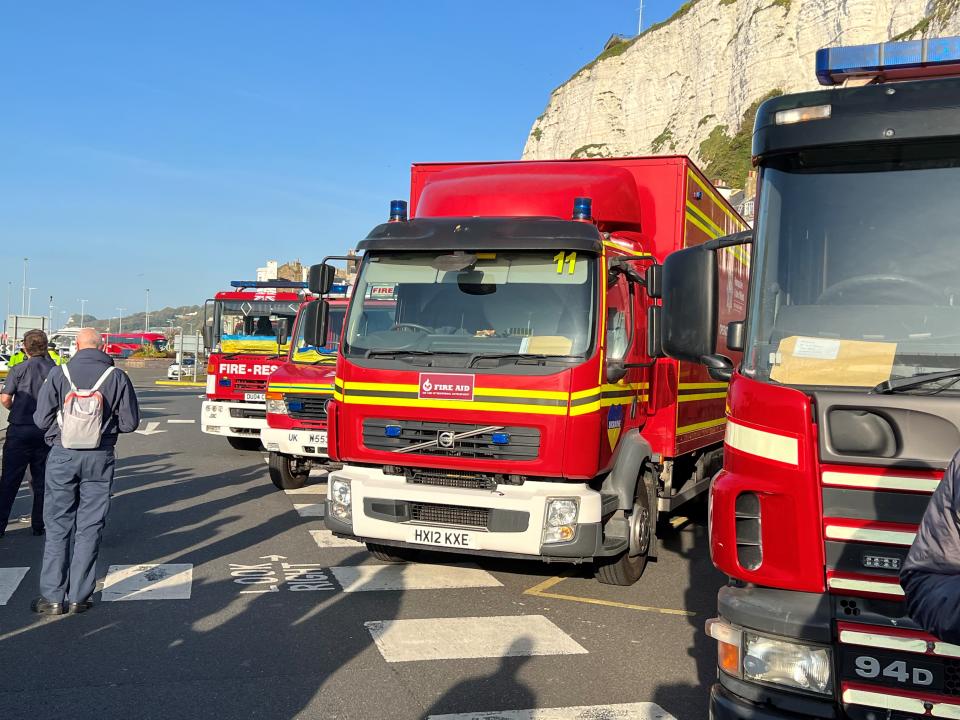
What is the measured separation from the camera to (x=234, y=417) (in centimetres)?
1482

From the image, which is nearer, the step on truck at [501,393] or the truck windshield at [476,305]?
the step on truck at [501,393]

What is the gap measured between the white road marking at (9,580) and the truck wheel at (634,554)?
4.19m

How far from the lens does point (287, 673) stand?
550cm

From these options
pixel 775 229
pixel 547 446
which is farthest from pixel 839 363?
pixel 547 446

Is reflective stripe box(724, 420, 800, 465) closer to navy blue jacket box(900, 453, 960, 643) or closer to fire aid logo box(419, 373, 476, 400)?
navy blue jacket box(900, 453, 960, 643)

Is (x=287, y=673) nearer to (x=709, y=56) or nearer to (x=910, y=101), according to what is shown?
(x=910, y=101)

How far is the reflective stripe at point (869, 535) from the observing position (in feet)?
11.8

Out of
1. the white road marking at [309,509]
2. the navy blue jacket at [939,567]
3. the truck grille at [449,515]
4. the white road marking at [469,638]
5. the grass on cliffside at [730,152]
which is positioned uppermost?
the grass on cliffside at [730,152]

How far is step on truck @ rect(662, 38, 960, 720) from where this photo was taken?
141 inches

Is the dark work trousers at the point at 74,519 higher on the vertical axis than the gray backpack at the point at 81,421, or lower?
lower

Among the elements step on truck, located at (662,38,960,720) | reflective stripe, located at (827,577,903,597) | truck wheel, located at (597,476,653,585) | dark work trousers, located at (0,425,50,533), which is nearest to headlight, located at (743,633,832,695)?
step on truck, located at (662,38,960,720)

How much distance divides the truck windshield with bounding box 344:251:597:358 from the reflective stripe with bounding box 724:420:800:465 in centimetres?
281

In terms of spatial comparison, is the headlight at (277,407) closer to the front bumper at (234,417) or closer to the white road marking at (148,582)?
the front bumper at (234,417)

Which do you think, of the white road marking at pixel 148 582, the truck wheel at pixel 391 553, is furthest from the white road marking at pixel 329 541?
the white road marking at pixel 148 582
